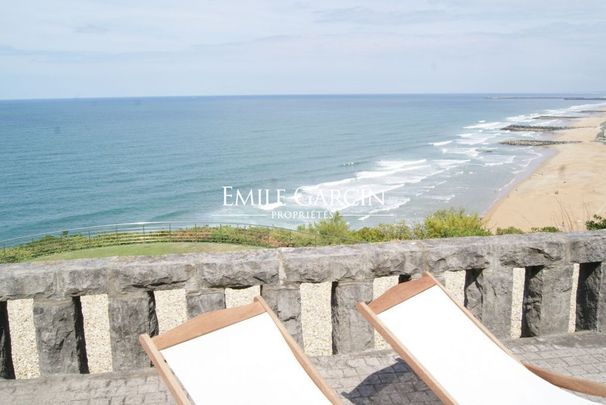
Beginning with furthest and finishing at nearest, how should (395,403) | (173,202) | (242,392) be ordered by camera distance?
(173,202) → (395,403) → (242,392)

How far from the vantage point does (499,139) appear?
63.6 m

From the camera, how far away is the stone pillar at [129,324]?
3768 millimetres

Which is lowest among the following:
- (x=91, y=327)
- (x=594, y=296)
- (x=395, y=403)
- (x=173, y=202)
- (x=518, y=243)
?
(x=173, y=202)

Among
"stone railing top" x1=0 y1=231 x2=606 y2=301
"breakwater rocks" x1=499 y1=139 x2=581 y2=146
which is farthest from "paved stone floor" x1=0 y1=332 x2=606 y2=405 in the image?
"breakwater rocks" x1=499 y1=139 x2=581 y2=146

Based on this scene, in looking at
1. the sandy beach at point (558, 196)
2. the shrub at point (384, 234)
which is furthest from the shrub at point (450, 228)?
the sandy beach at point (558, 196)

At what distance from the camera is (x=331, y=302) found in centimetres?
411

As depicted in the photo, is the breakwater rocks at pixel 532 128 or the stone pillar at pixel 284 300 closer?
the stone pillar at pixel 284 300

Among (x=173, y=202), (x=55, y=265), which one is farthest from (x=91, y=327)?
(x=173, y=202)

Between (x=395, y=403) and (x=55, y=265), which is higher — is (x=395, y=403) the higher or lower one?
the lower one

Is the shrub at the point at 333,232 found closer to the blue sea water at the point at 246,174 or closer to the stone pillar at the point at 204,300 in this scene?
the blue sea water at the point at 246,174

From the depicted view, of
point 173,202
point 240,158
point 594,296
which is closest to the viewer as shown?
point 594,296

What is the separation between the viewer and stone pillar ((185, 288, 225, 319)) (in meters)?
3.80

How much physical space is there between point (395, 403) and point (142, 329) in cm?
183

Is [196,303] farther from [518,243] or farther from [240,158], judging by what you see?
[240,158]
